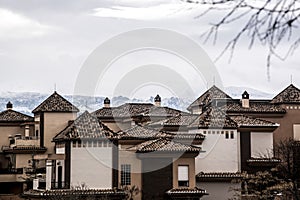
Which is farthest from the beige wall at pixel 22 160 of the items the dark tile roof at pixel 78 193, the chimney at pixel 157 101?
the chimney at pixel 157 101

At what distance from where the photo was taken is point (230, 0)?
332cm

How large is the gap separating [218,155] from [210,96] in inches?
352

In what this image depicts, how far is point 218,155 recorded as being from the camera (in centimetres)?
2750

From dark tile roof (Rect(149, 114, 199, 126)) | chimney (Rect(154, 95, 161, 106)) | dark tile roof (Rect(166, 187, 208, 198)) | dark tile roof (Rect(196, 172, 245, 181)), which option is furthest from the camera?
chimney (Rect(154, 95, 161, 106))

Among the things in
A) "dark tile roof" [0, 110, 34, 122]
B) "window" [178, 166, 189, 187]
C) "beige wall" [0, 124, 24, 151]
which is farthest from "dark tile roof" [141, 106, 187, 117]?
"window" [178, 166, 189, 187]

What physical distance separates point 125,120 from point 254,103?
22.7 ft

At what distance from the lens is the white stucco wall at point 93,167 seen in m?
25.2

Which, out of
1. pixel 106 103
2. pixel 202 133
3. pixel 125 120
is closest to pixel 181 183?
pixel 202 133

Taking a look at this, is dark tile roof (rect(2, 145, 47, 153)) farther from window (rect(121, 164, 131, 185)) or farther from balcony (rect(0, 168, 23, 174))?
window (rect(121, 164, 131, 185))

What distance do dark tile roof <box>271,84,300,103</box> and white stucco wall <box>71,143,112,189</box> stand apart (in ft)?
44.6

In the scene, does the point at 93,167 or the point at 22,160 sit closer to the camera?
→ the point at 93,167

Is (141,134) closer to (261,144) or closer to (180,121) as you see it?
(180,121)

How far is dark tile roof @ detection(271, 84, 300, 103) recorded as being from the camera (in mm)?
36000

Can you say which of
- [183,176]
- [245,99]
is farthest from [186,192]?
[245,99]
